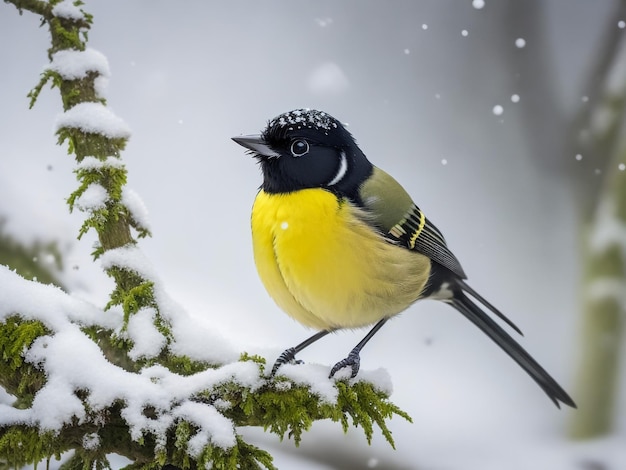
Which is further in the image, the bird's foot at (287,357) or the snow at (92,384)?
the bird's foot at (287,357)

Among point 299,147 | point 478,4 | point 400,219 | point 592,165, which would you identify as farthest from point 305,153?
point 592,165

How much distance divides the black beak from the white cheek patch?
0.12m

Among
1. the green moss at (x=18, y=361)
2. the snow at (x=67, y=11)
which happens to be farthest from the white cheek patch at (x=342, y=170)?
the snow at (x=67, y=11)

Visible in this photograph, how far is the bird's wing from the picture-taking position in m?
1.36

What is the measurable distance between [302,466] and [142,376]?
1363mm

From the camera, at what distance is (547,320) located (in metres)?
2.90

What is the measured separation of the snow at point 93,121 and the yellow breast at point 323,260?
0.36 meters

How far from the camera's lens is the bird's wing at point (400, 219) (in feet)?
4.45

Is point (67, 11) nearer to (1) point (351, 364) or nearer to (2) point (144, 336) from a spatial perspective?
(2) point (144, 336)

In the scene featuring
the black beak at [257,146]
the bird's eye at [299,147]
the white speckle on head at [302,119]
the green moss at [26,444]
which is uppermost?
the white speckle on head at [302,119]

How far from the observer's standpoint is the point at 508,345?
161cm

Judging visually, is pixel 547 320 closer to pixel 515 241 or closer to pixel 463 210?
pixel 515 241

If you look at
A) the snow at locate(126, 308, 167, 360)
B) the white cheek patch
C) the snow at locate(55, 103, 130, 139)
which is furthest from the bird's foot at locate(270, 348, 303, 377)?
the snow at locate(55, 103, 130, 139)

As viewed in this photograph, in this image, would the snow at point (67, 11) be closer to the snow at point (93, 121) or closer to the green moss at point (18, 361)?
the snow at point (93, 121)
